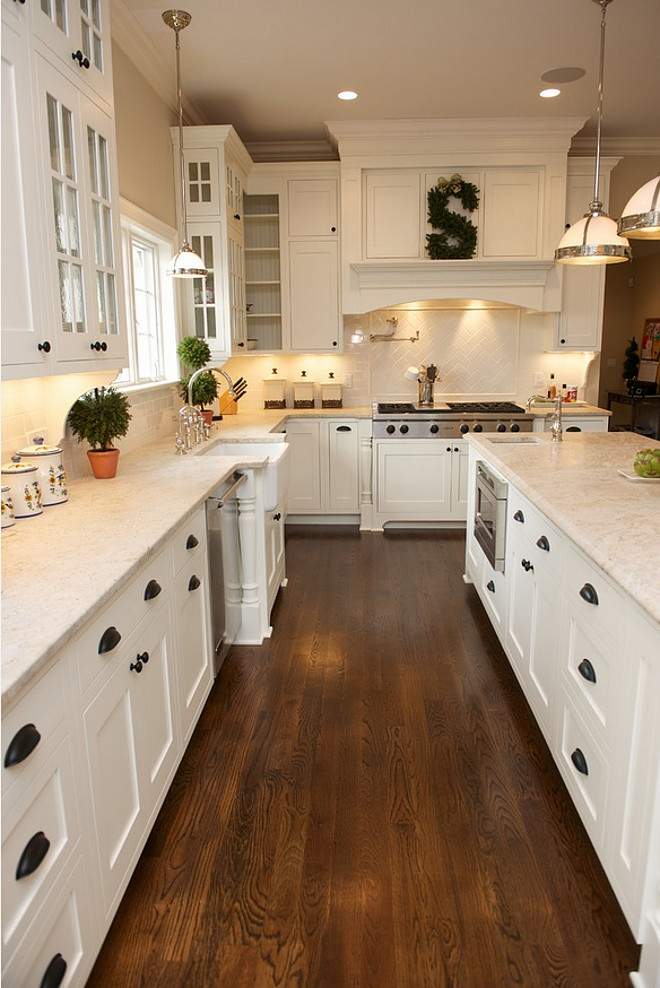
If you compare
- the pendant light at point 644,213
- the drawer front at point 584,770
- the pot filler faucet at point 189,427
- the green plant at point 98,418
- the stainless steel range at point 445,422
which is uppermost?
the pendant light at point 644,213

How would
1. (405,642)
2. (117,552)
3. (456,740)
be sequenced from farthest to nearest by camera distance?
(405,642)
(456,740)
(117,552)

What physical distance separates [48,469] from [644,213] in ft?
6.91

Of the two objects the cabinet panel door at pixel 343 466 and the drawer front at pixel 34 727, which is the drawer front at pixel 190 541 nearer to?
the drawer front at pixel 34 727

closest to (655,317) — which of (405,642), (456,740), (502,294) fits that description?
(502,294)

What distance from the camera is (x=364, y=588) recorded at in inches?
171

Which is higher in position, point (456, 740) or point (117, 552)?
point (117, 552)

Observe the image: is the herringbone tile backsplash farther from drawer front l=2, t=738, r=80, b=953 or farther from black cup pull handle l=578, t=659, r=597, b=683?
drawer front l=2, t=738, r=80, b=953

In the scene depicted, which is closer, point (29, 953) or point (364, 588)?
point (29, 953)

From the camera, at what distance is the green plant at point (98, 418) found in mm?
2828

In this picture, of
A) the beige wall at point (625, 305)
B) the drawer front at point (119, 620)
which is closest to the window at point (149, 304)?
the drawer front at point (119, 620)

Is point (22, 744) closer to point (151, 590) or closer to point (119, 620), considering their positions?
point (119, 620)

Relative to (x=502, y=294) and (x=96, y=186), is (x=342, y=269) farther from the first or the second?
(x=96, y=186)

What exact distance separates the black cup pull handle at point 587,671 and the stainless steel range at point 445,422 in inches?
142

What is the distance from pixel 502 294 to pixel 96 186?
3767 millimetres
